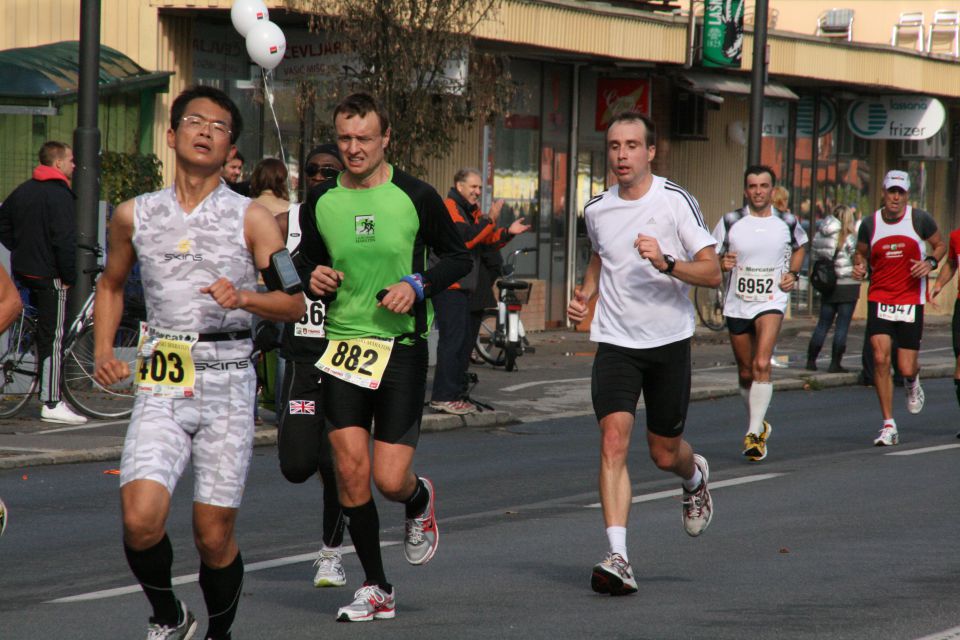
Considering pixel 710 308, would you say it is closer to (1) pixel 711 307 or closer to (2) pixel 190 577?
(1) pixel 711 307

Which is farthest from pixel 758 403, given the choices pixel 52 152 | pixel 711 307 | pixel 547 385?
pixel 711 307

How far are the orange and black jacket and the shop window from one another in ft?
44.1

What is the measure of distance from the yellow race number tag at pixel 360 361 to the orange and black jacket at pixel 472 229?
685cm

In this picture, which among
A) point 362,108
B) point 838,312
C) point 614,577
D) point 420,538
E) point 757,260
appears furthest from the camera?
point 838,312

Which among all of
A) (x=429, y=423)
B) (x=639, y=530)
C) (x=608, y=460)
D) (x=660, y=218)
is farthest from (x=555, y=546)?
(x=429, y=423)

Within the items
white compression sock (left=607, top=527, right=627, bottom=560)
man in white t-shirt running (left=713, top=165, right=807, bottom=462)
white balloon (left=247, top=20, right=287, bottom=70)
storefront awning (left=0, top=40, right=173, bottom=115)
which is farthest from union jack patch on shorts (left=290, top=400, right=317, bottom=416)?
white balloon (left=247, top=20, right=287, bottom=70)

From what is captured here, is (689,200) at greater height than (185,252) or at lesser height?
greater

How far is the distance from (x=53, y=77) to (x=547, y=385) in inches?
234

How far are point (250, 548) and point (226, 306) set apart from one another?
10.6ft

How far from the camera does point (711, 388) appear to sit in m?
17.1

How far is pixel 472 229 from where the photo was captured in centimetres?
1345

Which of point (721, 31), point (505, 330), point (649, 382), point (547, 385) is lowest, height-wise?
point (547, 385)

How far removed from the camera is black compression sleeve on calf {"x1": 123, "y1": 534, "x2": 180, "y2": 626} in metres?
5.21

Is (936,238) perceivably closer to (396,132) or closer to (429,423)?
(429,423)
